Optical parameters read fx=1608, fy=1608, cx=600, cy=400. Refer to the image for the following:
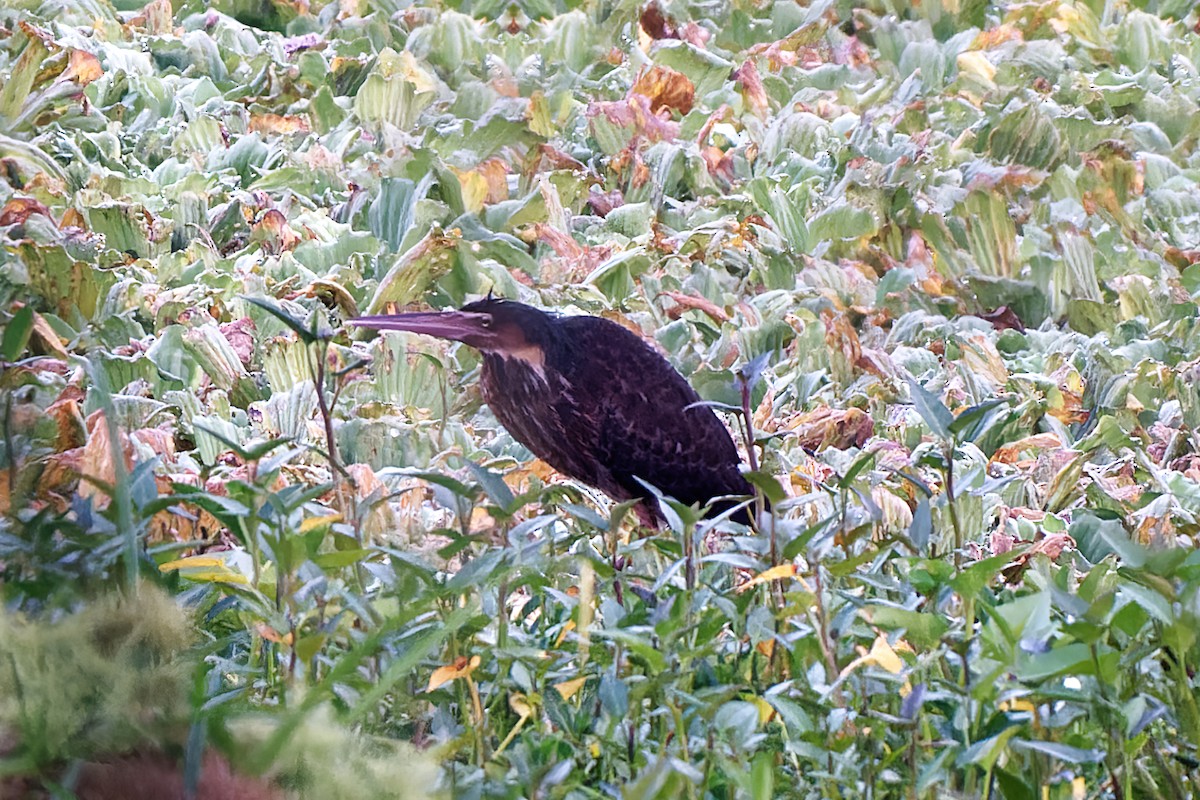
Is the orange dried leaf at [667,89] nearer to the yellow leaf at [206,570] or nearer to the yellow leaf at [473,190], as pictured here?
the yellow leaf at [473,190]

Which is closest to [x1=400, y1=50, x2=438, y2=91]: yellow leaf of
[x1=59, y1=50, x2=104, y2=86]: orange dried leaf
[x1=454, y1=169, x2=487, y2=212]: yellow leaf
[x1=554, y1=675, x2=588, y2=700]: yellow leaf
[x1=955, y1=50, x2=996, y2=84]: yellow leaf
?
[x1=59, y1=50, x2=104, y2=86]: orange dried leaf

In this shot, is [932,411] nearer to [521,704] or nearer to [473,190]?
[521,704]

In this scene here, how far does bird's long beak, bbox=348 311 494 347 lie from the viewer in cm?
Answer: 145

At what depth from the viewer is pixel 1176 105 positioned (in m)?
3.67

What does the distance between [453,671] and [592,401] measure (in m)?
0.66

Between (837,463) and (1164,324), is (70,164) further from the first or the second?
(1164,324)

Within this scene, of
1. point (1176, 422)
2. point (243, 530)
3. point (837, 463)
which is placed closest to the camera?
point (243, 530)

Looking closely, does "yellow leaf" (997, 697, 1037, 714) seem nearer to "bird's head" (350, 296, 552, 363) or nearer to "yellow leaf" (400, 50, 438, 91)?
"bird's head" (350, 296, 552, 363)

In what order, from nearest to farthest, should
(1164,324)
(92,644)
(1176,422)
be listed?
(92,644), (1176,422), (1164,324)

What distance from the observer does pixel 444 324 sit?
5.04 ft

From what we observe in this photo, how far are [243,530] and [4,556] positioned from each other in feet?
0.63

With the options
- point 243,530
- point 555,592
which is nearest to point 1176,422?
point 555,592

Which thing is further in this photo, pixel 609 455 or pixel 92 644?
pixel 609 455

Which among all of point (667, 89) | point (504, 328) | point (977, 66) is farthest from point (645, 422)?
point (977, 66)
